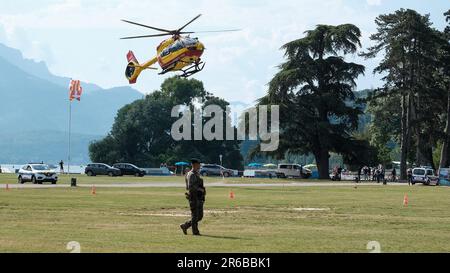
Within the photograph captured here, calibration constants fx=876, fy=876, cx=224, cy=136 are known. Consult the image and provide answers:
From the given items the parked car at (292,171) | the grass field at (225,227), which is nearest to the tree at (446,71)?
the parked car at (292,171)

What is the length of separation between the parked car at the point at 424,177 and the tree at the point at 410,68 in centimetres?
1354

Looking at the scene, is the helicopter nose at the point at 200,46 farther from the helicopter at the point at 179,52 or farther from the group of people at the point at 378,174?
the group of people at the point at 378,174

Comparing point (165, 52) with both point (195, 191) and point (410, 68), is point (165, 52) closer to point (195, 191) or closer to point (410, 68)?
point (410, 68)

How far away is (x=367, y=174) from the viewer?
104750mm

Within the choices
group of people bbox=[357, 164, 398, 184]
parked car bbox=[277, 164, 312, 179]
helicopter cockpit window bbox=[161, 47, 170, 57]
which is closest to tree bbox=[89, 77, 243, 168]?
parked car bbox=[277, 164, 312, 179]

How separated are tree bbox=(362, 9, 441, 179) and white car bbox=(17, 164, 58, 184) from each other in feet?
158

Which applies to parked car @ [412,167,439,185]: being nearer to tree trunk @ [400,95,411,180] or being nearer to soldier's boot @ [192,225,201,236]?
tree trunk @ [400,95,411,180]

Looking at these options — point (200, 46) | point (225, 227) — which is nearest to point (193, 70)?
point (200, 46)

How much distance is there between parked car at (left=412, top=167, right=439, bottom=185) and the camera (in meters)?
84.8

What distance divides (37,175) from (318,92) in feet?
148

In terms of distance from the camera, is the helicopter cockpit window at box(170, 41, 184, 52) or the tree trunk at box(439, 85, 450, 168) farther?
the tree trunk at box(439, 85, 450, 168)

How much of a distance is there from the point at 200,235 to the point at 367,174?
8388 cm
